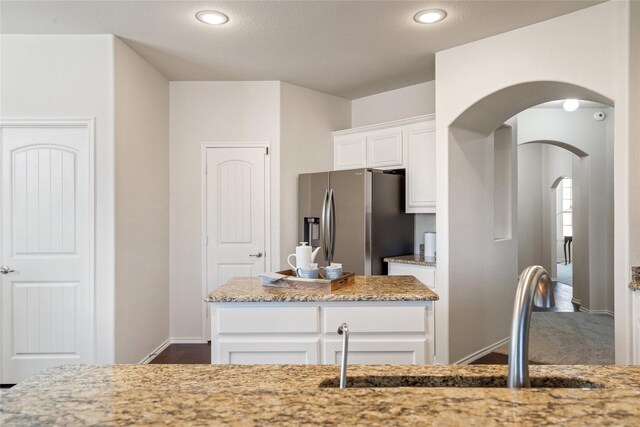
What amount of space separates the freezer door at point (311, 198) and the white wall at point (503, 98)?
3.85 ft

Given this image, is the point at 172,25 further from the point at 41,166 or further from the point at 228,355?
the point at 228,355

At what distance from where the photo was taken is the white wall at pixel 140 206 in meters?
3.25

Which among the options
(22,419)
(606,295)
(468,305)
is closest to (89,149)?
(22,419)

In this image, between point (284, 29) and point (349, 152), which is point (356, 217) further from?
point (284, 29)

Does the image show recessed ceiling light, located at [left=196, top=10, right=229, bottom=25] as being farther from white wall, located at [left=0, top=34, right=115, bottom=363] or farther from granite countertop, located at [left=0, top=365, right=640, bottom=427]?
granite countertop, located at [left=0, top=365, right=640, bottom=427]

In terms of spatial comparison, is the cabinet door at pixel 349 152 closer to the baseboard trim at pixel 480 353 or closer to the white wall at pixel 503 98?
the white wall at pixel 503 98

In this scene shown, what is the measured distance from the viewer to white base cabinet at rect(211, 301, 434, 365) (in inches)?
80.7

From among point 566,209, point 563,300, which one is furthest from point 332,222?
point 566,209

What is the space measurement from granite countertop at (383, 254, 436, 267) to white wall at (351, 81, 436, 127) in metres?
1.55

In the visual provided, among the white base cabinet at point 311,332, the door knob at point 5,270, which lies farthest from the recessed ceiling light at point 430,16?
the door knob at point 5,270

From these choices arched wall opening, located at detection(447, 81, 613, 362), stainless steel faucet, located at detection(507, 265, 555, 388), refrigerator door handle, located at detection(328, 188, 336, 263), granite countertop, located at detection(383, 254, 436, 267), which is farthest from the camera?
refrigerator door handle, located at detection(328, 188, 336, 263)

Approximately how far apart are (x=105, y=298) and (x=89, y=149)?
116 cm

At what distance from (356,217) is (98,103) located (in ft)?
7.71

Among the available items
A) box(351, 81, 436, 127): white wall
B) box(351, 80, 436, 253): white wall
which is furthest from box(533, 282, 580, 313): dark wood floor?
box(351, 81, 436, 127): white wall
